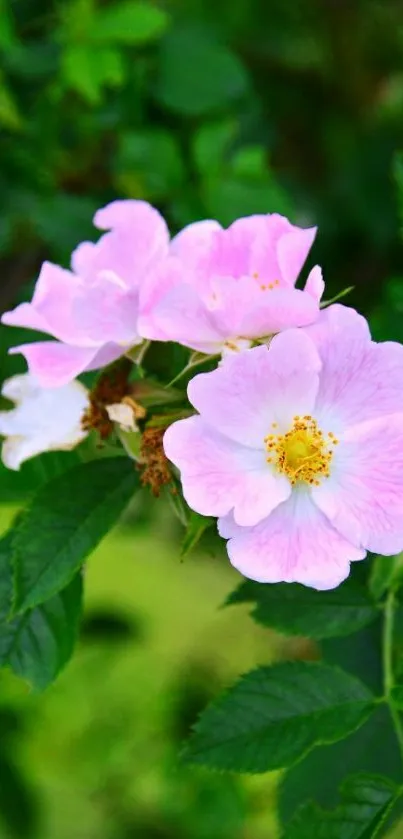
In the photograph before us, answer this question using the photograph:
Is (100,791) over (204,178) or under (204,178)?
under

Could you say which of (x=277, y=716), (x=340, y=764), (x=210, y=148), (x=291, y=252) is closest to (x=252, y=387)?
(x=291, y=252)

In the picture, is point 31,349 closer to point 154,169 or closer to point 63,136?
point 154,169

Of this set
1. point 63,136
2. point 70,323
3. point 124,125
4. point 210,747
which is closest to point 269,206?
point 124,125

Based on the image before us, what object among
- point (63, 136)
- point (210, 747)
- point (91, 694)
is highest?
point (63, 136)

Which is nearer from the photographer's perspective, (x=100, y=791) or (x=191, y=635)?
(x=100, y=791)

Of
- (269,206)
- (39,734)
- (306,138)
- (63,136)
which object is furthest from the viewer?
(306,138)

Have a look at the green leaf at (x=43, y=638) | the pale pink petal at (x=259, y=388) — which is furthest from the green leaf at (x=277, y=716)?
the pale pink petal at (x=259, y=388)

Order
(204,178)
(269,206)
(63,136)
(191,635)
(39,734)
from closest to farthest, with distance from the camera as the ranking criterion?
(269,206) < (204,178) < (63,136) < (39,734) < (191,635)
